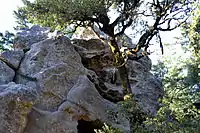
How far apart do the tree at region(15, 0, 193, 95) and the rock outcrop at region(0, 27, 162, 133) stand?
3.96 ft

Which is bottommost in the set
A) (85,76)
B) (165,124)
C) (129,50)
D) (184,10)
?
(165,124)

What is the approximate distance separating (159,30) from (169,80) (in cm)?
824

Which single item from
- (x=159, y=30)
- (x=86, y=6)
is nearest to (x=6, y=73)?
(x=86, y=6)

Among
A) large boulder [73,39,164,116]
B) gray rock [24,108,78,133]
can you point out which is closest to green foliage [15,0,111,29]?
large boulder [73,39,164,116]

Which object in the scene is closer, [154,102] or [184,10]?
[184,10]

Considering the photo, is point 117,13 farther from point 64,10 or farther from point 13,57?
point 13,57

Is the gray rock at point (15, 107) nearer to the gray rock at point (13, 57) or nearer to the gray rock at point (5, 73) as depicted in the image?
the gray rock at point (5, 73)

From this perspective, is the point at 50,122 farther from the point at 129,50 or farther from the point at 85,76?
the point at 129,50

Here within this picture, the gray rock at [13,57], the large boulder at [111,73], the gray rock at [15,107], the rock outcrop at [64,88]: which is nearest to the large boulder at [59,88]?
the rock outcrop at [64,88]

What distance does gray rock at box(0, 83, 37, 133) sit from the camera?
8.83 metres

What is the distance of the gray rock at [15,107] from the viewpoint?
8828mm

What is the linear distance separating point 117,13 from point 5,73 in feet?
15.5

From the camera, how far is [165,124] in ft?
22.6

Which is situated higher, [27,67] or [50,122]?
[27,67]
